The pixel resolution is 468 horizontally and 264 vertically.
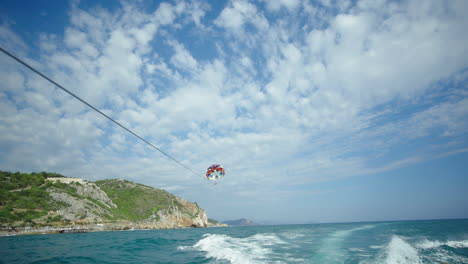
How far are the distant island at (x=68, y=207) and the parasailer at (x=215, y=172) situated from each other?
35125 millimetres

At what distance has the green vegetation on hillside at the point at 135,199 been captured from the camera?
74081mm

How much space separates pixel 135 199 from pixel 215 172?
243 feet

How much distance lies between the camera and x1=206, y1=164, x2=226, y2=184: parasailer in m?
24.1

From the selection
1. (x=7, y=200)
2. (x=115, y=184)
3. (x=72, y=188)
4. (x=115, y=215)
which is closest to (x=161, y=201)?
(x=115, y=184)

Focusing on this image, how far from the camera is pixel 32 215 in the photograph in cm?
3950

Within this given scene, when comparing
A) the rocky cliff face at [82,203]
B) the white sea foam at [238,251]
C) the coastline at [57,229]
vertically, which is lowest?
the coastline at [57,229]

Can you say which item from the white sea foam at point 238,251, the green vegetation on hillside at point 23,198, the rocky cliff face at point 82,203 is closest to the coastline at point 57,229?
the green vegetation on hillside at point 23,198

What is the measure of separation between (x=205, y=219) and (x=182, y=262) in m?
111

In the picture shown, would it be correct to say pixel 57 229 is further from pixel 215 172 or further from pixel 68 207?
pixel 215 172

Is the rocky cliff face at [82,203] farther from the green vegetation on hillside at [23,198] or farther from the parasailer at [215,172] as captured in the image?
the parasailer at [215,172]

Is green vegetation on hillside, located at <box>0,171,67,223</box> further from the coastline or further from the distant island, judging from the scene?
the coastline

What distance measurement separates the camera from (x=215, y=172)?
2434 centimetres

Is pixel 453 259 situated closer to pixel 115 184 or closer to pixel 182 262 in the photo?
pixel 182 262

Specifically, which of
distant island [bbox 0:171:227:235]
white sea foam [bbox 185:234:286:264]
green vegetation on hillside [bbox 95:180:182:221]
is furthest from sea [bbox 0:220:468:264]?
green vegetation on hillside [bbox 95:180:182:221]
